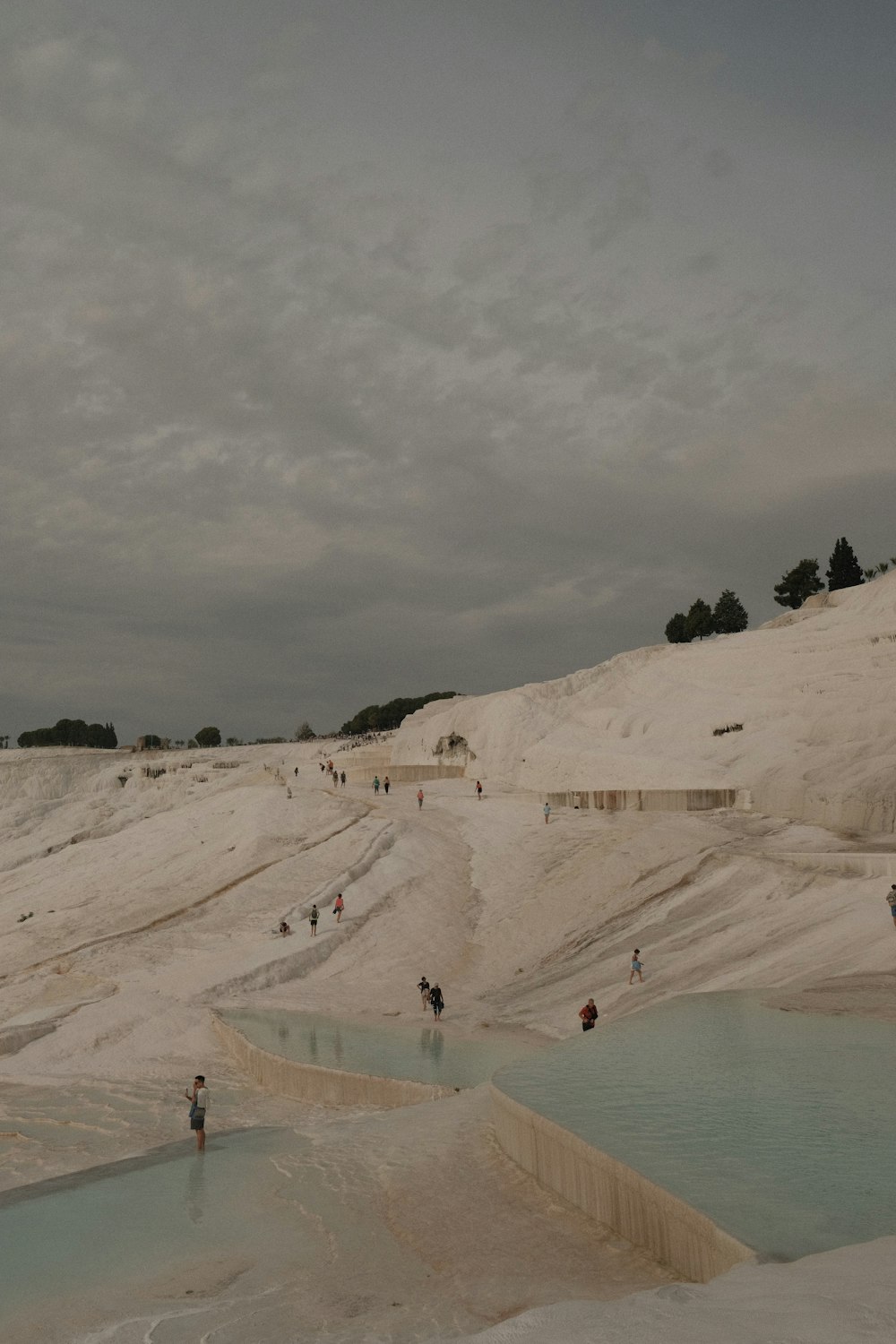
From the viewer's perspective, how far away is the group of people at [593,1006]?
1795cm

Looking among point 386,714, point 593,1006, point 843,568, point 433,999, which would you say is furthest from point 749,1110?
point 386,714

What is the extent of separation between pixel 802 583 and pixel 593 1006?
67.7 metres

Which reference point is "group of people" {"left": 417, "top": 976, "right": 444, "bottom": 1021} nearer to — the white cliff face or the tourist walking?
the tourist walking

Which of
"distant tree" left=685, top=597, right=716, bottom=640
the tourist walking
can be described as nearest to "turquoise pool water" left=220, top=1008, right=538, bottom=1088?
the tourist walking

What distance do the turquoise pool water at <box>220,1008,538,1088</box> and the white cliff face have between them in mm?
15831

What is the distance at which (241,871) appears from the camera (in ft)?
118

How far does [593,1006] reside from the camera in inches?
706

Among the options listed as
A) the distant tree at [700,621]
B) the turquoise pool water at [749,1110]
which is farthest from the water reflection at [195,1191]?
the distant tree at [700,621]

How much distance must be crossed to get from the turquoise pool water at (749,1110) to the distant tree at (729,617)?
6551cm

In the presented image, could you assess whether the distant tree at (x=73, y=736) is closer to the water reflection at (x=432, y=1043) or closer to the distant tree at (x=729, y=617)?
the distant tree at (x=729, y=617)

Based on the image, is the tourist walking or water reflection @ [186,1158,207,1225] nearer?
water reflection @ [186,1158,207,1225]

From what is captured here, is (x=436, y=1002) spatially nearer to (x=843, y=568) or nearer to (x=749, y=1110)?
(x=749, y=1110)

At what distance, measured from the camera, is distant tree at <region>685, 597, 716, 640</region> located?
7881 centimetres

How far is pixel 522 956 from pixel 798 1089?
52.7ft
